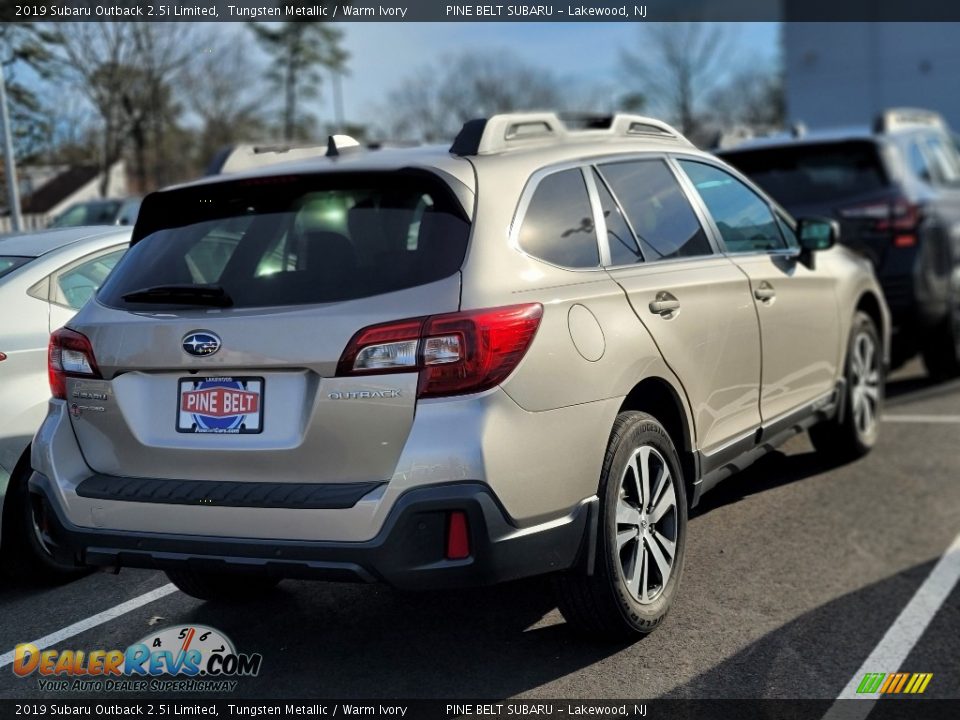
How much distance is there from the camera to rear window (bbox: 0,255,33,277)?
5020 millimetres

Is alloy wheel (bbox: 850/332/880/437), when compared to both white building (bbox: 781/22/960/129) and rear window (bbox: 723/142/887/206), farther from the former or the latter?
white building (bbox: 781/22/960/129)

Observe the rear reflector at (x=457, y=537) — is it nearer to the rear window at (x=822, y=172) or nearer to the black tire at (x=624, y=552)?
the black tire at (x=624, y=552)

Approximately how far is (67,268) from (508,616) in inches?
108

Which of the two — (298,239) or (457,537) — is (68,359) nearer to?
(298,239)

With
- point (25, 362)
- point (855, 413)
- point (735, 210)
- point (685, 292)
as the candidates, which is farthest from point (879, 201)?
point (25, 362)

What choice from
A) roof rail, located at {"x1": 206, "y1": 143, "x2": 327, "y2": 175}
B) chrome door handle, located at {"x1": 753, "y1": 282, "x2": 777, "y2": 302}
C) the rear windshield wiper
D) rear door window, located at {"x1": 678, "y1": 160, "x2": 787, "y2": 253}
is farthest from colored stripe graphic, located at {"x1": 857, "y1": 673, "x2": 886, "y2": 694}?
roof rail, located at {"x1": 206, "y1": 143, "x2": 327, "y2": 175}

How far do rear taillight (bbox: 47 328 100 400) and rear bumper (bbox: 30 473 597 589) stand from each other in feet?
1.94

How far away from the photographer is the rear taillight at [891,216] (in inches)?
302

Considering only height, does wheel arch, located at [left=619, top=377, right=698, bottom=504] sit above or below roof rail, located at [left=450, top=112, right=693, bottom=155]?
below

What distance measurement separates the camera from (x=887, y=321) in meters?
6.63

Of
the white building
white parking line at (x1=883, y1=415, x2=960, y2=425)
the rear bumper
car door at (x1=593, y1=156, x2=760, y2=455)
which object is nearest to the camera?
the rear bumper

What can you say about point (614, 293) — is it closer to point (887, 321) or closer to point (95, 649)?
point (95, 649)

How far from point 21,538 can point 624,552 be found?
2656 mm

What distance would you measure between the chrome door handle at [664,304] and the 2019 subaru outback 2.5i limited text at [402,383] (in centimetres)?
3
